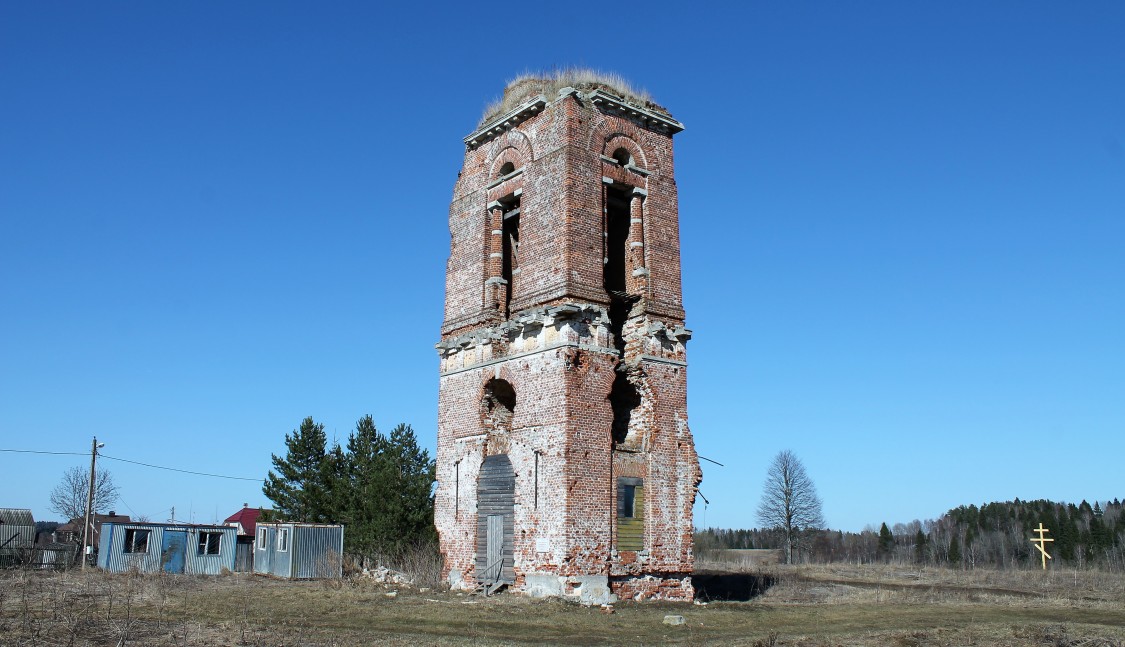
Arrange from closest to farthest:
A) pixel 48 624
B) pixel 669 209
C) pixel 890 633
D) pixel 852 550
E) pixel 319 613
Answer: pixel 48 624, pixel 890 633, pixel 319 613, pixel 669 209, pixel 852 550

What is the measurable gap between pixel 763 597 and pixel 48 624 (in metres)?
15.5

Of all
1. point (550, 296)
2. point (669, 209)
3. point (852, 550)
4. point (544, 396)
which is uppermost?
point (669, 209)

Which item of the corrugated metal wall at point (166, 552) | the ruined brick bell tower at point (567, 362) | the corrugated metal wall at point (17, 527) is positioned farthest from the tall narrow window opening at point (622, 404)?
the corrugated metal wall at point (17, 527)

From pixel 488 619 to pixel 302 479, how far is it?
24660mm

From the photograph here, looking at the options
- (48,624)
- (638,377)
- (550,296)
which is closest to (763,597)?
(638,377)

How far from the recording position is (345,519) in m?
28.7

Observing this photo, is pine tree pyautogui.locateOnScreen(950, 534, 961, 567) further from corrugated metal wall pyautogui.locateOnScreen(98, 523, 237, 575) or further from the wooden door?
the wooden door

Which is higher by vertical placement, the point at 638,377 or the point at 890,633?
the point at 638,377

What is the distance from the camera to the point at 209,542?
102 feet

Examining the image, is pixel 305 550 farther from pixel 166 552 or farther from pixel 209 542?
pixel 166 552

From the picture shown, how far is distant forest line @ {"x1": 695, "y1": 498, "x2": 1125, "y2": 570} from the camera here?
57.2 metres

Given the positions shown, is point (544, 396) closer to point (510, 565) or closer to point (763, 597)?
point (510, 565)

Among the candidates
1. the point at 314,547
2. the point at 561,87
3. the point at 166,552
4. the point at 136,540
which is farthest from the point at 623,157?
the point at 136,540

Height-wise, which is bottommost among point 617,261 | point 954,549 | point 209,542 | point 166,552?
point 954,549
